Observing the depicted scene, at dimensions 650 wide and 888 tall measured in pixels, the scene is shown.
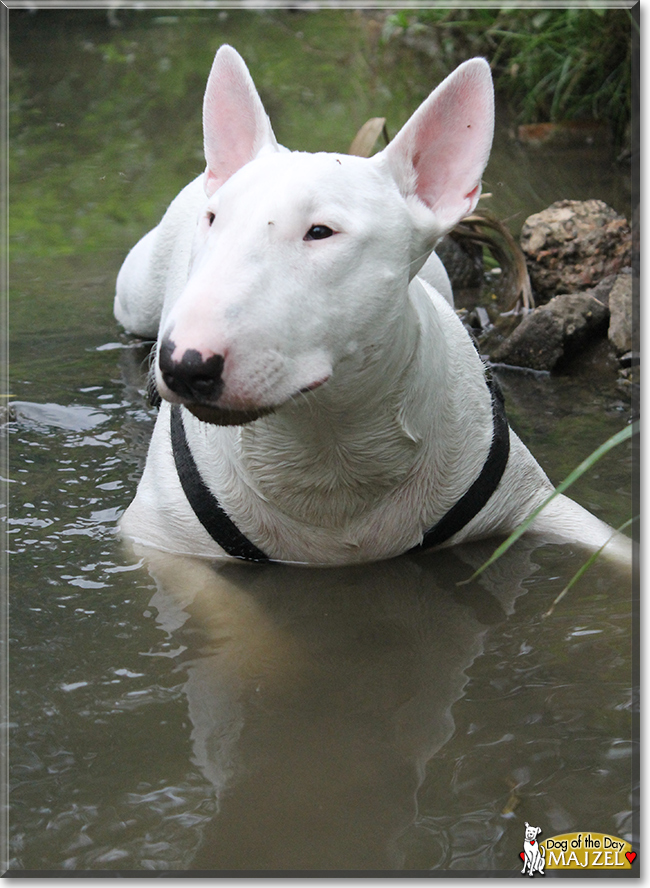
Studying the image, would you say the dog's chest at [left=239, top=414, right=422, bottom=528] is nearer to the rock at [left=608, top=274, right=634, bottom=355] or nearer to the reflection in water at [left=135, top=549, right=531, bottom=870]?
the reflection in water at [left=135, top=549, right=531, bottom=870]

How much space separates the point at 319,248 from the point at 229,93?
91cm

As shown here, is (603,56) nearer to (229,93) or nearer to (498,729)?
(229,93)

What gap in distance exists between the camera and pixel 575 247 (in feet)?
17.7

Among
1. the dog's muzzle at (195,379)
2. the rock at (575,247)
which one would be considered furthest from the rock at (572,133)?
the dog's muzzle at (195,379)

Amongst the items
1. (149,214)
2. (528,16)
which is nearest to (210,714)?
(149,214)

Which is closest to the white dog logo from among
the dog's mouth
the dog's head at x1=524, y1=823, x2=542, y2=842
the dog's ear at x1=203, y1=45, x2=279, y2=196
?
the dog's head at x1=524, y1=823, x2=542, y2=842

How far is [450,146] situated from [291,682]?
1583mm

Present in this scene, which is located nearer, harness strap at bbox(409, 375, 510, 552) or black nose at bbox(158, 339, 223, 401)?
black nose at bbox(158, 339, 223, 401)

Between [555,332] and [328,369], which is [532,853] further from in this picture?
[555,332]

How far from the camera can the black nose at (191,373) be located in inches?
85.7

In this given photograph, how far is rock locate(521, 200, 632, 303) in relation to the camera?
211 inches

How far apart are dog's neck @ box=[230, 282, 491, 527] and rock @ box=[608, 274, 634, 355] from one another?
1.68 meters

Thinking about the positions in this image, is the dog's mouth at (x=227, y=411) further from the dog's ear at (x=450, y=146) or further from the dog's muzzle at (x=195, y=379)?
the dog's ear at (x=450, y=146)

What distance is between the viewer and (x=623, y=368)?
4715 mm
